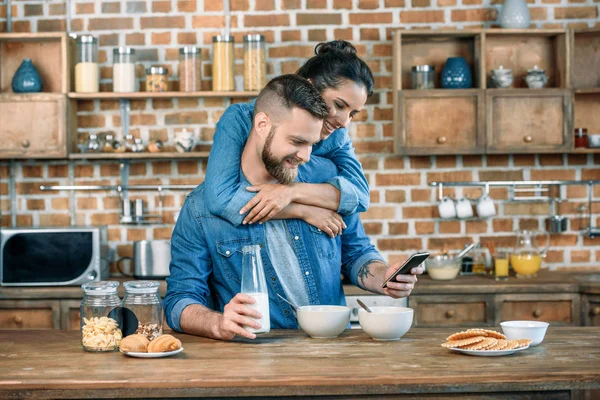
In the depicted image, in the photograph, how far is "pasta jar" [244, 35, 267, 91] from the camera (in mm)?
4336

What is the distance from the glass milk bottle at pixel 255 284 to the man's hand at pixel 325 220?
0.33 metres

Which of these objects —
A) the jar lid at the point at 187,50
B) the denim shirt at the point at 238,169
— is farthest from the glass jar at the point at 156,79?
the denim shirt at the point at 238,169

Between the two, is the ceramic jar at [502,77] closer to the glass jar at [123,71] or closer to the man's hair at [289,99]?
the glass jar at [123,71]

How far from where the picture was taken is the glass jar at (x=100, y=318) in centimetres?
210

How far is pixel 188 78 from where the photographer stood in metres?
4.40

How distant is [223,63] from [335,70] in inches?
68.9

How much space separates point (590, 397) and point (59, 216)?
119 inches

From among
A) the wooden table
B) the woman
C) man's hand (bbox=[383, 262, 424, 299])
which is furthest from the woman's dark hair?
the wooden table

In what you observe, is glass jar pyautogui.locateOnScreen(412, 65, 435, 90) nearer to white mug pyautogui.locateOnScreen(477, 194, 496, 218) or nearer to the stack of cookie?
white mug pyautogui.locateOnScreen(477, 194, 496, 218)

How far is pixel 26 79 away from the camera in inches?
172

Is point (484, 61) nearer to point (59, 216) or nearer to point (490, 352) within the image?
point (59, 216)

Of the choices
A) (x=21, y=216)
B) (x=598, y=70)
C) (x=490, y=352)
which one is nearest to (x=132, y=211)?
(x=21, y=216)

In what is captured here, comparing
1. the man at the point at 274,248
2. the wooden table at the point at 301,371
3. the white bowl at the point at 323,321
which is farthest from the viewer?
the man at the point at 274,248

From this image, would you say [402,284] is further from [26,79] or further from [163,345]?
[26,79]
